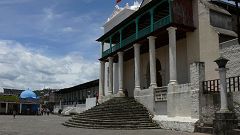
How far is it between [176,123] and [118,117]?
13.8ft

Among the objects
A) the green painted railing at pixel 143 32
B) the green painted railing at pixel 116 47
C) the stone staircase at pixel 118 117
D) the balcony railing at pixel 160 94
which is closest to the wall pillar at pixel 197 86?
the stone staircase at pixel 118 117

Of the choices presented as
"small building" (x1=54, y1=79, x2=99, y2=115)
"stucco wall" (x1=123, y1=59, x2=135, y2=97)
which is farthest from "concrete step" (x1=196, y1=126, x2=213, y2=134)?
"small building" (x1=54, y1=79, x2=99, y2=115)

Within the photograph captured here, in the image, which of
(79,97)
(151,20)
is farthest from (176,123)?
(79,97)

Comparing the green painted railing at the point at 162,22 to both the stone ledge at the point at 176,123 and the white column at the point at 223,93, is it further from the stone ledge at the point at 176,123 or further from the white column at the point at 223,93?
the white column at the point at 223,93

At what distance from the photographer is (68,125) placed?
880 inches

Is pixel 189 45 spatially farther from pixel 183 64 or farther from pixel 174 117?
pixel 174 117

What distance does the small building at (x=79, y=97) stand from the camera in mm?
44188

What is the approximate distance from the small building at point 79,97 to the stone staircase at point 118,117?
15.7 meters

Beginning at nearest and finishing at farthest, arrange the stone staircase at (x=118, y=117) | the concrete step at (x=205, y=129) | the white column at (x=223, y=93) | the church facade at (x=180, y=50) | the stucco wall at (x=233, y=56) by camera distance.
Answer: the white column at (x=223, y=93) → the concrete step at (x=205, y=129) → the church facade at (x=180, y=50) → the stucco wall at (x=233, y=56) → the stone staircase at (x=118, y=117)

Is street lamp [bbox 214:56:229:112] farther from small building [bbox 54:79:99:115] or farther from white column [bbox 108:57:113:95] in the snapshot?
small building [bbox 54:79:99:115]

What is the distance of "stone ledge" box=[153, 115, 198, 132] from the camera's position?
671 inches

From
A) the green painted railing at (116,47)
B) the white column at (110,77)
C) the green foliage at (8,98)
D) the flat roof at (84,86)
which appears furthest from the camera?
the green foliage at (8,98)

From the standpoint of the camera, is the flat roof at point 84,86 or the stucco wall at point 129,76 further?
the flat roof at point 84,86

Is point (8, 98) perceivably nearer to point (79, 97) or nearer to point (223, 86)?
point (79, 97)
